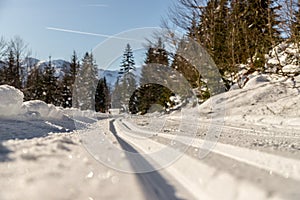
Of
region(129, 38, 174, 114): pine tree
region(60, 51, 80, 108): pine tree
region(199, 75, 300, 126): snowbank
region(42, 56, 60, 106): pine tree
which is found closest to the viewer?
region(199, 75, 300, 126): snowbank

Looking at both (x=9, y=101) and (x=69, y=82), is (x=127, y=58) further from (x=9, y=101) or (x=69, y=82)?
(x=69, y=82)

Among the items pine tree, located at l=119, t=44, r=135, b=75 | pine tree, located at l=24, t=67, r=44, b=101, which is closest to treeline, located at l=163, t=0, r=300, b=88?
pine tree, located at l=119, t=44, r=135, b=75

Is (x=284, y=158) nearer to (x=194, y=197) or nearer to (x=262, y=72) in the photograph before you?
(x=194, y=197)

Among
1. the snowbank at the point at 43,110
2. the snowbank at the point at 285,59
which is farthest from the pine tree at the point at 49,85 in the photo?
the snowbank at the point at 285,59

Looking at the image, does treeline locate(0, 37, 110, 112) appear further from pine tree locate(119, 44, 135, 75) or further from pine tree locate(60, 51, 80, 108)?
→ pine tree locate(119, 44, 135, 75)

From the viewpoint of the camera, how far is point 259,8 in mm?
13258

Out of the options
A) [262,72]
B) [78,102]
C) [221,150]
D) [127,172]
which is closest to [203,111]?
[262,72]

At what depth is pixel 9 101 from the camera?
6.44m

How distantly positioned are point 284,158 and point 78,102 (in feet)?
62.3

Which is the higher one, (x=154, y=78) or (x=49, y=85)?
(x=49, y=85)

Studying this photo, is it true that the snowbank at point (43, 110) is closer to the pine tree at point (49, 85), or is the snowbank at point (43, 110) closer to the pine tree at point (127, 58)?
the pine tree at point (127, 58)

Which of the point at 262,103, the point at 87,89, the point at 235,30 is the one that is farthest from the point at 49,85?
the point at 262,103

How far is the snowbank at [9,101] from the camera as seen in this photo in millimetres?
6324

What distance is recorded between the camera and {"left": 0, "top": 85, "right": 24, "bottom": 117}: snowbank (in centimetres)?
632
